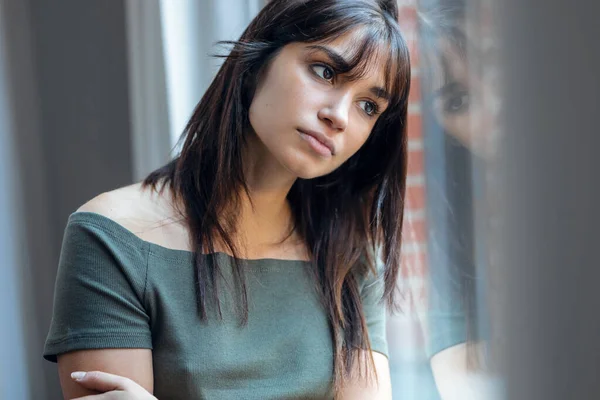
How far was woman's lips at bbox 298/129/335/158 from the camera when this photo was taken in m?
1.09

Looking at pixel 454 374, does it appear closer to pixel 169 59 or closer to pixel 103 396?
pixel 103 396

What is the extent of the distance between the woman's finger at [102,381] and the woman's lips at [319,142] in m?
0.44

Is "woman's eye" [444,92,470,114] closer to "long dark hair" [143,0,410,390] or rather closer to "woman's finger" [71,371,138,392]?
"long dark hair" [143,0,410,390]

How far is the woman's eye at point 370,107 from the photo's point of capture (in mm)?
1176

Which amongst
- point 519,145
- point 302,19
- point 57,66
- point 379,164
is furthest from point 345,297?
point 519,145

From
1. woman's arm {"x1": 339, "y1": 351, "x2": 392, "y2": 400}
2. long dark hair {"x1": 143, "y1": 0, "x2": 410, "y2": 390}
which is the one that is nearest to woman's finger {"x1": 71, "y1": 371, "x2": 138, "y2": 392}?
long dark hair {"x1": 143, "y1": 0, "x2": 410, "y2": 390}

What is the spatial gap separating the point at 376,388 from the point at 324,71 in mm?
565

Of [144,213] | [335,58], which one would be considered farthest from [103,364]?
[335,58]

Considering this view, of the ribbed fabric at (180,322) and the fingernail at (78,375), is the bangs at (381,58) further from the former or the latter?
the fingernail at (78,375)

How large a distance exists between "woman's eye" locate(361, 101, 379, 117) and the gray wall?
23.7 inches

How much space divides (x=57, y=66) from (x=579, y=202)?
1.41m

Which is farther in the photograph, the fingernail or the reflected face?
the reflected face

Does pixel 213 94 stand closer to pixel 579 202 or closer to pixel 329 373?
pixel 329 373

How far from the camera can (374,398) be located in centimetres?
123
